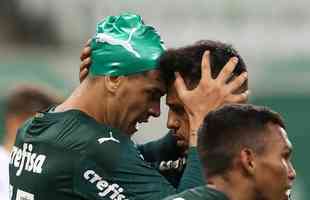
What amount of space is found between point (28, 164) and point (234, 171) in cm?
111

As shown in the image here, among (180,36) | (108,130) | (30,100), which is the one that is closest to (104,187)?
(108,130)

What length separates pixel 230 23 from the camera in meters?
14.2

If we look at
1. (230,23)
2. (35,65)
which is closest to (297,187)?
(230,23)

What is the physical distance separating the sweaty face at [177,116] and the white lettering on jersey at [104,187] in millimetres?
430

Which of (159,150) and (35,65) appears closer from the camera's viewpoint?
(159,150)

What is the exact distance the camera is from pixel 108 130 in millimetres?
6230

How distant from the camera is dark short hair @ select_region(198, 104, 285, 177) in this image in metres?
5.60

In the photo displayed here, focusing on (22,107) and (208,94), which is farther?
(22,107)

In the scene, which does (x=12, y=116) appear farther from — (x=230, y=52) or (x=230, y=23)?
(x=230, y=23)

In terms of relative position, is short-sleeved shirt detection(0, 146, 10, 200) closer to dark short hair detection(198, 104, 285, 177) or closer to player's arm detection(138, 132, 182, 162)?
player's arm detection(138, 132, 182, 162)

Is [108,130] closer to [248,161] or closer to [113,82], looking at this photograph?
[113,82]

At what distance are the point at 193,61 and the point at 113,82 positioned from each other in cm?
36

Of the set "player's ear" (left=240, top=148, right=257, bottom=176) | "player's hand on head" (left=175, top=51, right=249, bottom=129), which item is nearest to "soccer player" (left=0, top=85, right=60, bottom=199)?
"player's hand on head" (left=175, top=51, right=249, bottom=129)

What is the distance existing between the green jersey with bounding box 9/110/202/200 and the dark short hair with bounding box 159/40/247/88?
1.11ft
